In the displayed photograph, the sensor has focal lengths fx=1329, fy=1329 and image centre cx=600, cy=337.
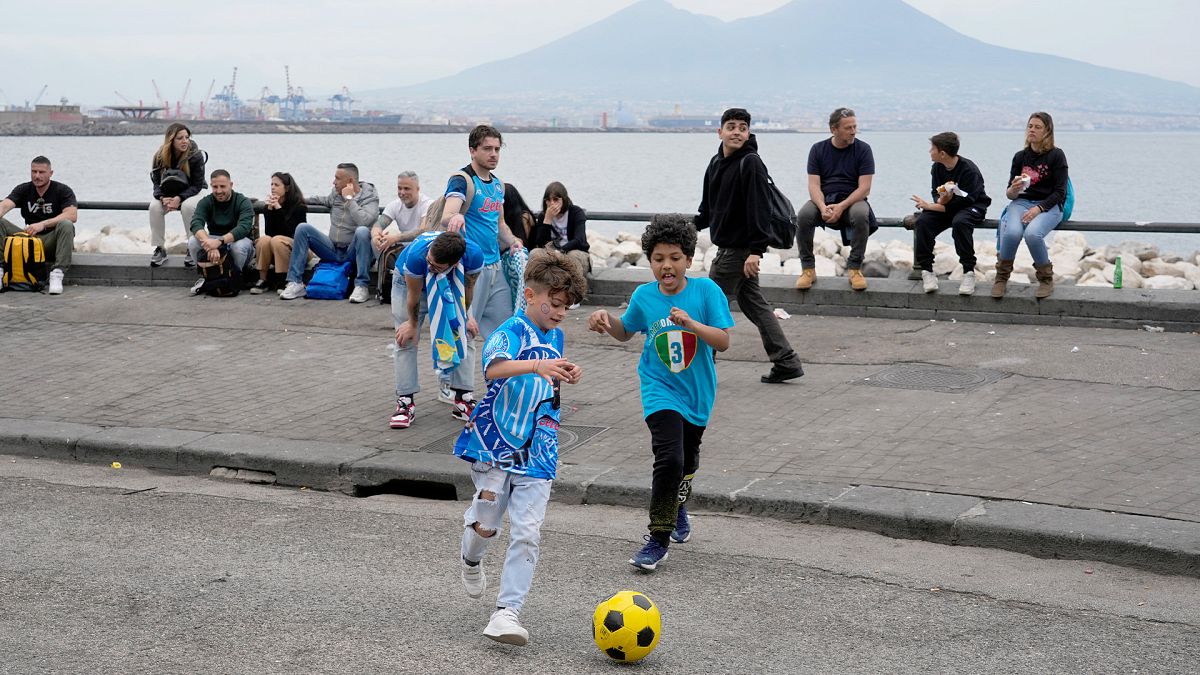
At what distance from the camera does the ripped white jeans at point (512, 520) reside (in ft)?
17.2

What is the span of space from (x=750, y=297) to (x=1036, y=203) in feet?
11.6

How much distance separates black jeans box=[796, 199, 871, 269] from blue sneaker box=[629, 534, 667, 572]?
22.0 feet

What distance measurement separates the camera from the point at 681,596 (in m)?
5.86

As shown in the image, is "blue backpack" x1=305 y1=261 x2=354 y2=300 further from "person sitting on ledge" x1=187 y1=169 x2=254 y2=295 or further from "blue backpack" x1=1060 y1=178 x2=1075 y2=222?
"blue backpack" x1=1060 y1=178 x2=1075 y2=222

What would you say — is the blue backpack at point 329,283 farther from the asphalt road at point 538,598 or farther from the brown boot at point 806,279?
the asphalt road at point 538,598

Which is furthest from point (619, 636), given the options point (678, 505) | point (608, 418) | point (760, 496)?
point (608, 418)

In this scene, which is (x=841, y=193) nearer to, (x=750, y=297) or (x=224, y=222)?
(x=750, y=297)

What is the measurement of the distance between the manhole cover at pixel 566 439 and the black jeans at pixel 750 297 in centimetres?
158

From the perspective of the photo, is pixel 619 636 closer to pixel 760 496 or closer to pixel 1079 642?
pixel 1079 642

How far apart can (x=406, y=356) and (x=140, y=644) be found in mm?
4093

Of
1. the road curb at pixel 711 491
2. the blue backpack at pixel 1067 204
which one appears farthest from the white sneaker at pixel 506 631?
the blue backpack at pixel 1067 204

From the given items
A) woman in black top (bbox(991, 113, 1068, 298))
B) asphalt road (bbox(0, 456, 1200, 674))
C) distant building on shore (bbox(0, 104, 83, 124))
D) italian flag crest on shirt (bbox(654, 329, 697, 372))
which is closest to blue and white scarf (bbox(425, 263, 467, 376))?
asphalt road (bbox(0, 456, 1200, 674))

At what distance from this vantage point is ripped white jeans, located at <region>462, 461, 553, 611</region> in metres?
5.25

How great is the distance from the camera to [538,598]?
5812 millimetres
